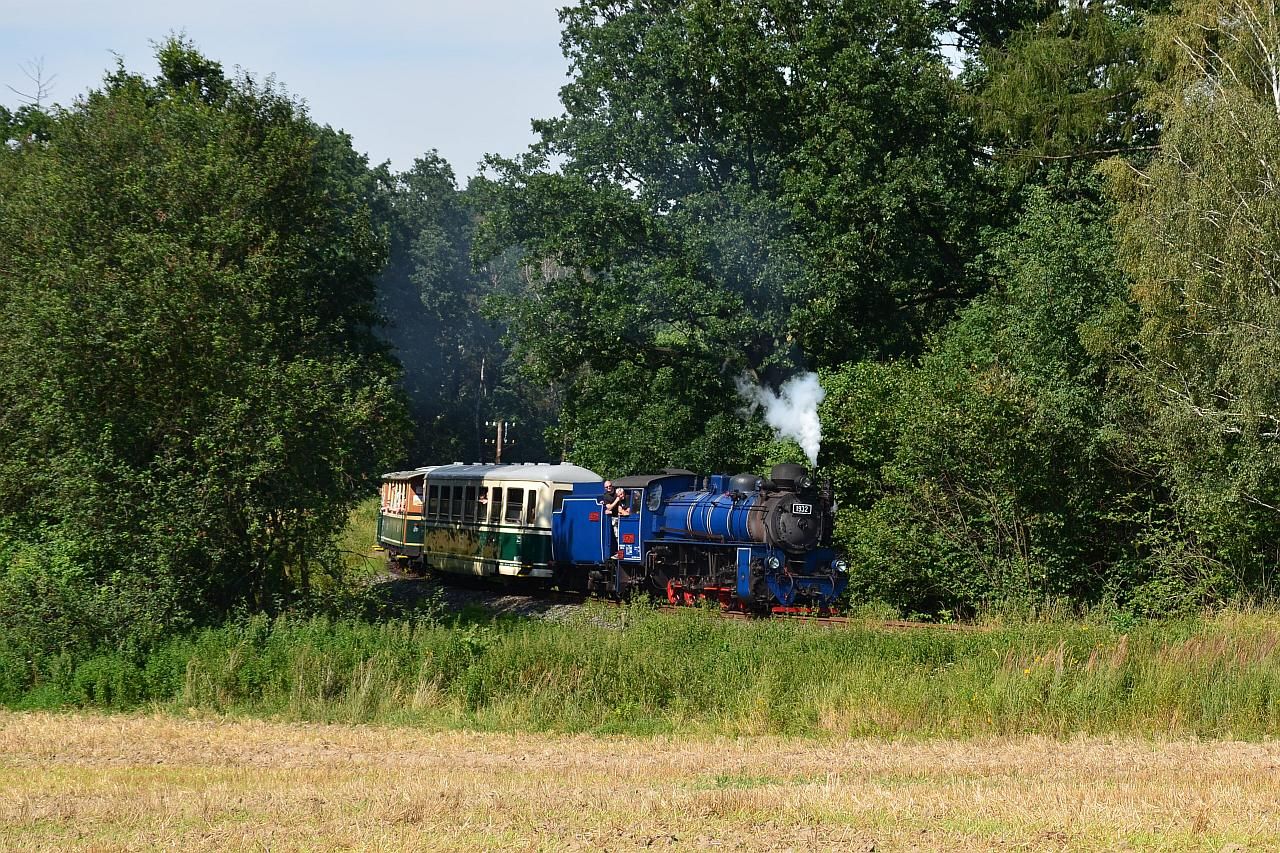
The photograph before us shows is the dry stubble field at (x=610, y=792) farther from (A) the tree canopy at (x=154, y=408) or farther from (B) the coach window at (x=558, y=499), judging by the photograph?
(B) the coach window at (x=558, y=499)

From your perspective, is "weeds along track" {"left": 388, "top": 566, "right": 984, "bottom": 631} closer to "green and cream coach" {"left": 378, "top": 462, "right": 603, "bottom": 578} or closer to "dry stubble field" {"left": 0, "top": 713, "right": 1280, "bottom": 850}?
"green and cream coach" {"left": 378, "top": 462, "right": 603, "bottom": 578}

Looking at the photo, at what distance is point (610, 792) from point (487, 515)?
63.8 feet

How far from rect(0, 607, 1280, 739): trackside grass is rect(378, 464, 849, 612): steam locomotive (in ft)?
16.9

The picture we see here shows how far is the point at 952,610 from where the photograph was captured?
74.6 feet

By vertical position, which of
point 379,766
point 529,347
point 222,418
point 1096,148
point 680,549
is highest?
point 1096,148

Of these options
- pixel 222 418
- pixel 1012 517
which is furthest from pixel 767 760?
pixel 1012 517

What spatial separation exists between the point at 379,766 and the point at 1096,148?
2528cm

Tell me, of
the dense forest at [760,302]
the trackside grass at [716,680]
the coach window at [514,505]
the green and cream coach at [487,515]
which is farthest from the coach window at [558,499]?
the trackside grass at [716,680]

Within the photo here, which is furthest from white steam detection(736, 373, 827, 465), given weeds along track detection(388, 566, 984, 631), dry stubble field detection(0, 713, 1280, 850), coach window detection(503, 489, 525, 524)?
dry stubble field detection(0, 713, 1280, 850)

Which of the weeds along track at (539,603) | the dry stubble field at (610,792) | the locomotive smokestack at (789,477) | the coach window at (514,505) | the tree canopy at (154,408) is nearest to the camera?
the dry stubble field at (610,792)

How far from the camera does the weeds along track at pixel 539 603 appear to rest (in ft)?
64.7

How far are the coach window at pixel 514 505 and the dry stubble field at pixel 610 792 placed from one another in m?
14.8

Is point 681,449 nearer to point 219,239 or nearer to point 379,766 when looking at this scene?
point 219,239

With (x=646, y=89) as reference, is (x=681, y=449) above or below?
below
